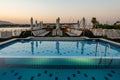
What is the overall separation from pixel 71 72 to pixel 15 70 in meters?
1.92

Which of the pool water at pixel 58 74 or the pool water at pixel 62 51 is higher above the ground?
the pool water at pixel 62 51

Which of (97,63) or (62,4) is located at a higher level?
(62,4)

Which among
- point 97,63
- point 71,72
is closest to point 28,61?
point 71,72

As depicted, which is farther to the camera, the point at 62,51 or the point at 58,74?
the point at 62,51

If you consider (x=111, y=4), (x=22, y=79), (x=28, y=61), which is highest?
(x=111, y=4)

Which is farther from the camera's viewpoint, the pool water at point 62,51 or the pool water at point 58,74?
the pool water at point 62,51

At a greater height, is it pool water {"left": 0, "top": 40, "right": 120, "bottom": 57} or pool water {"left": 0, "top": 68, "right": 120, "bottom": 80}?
pool water {"left": 0, "top": 40, "right": 120, "bottom": 57}

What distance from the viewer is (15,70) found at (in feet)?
18.0

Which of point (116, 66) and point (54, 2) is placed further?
point (54, 2)

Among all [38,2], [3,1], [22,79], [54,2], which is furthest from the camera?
[54,2]

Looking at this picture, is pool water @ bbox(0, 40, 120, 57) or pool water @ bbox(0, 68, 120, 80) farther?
pool water @ bbox(0, 40, 120, 57)

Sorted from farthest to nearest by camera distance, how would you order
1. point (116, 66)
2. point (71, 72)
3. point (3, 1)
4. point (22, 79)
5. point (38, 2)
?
point (38, 2)
point (3, 1)
point (116, 66)
point (71, 72)
point (22, 79)

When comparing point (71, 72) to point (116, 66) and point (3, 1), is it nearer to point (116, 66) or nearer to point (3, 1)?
point (116, 66)

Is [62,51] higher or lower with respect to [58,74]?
higher
